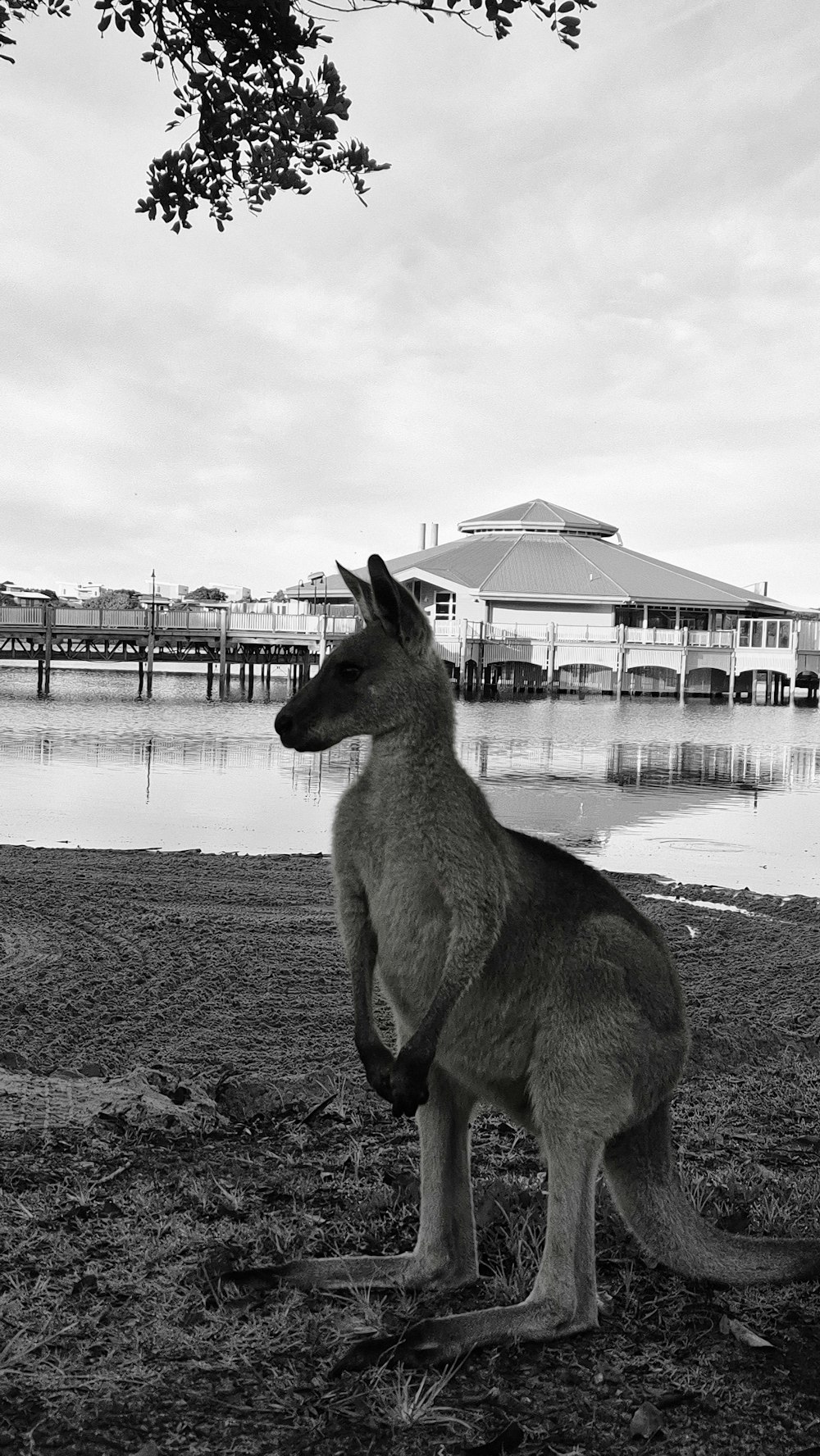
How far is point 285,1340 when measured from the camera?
8.95 feet

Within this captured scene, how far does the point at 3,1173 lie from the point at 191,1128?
0.70 meters

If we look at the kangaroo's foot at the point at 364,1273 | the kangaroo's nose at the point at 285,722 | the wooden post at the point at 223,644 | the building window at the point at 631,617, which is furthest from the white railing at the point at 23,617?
the kangaroo's foot at the point at 364,1273

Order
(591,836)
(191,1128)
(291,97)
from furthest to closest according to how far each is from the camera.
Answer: (591,836) → (291,97) → (191,1128)

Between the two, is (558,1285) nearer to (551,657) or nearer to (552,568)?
(551,657)

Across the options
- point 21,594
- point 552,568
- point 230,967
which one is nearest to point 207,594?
point 21,594

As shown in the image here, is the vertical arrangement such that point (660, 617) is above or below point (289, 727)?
above

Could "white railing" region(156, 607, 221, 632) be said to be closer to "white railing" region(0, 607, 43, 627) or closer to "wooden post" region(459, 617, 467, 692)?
"white railing" region(0, 607, 43, 627)

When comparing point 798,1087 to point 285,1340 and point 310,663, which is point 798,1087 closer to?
point 285,1340

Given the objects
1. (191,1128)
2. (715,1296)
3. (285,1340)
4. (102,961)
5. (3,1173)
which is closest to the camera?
(285,1340)

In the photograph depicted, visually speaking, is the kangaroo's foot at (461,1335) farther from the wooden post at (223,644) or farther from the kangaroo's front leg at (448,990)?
the wooden post at (223,644)

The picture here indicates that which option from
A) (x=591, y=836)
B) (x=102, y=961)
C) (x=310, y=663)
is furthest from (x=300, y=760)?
(x=310, y=663)

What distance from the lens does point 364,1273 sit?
304 cm

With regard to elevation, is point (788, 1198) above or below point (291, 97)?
below

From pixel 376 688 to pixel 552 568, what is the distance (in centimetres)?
6322
